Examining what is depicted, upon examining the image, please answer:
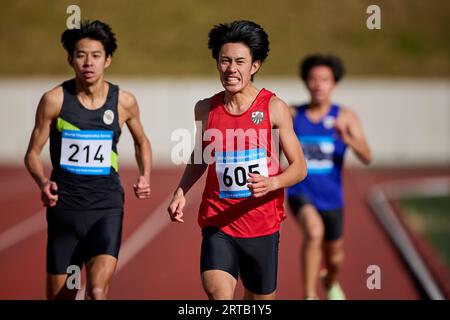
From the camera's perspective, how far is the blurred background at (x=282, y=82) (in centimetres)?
1239

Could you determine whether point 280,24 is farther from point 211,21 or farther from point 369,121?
point 369,121

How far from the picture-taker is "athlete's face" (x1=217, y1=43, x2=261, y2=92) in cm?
451

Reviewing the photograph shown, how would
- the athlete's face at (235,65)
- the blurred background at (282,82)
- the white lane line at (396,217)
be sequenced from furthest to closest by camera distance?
the blurred background at (282,82) < the white lane line at (396,217) < the athlete's face at (235,65)

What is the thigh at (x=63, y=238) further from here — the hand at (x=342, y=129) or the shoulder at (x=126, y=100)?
the hand at (x=342, y=129)

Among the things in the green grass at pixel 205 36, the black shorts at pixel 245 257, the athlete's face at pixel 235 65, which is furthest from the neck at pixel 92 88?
the green grass at pixel 205 36

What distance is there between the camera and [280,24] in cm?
2609

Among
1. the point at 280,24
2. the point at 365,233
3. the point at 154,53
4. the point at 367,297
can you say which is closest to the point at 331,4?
the point at 280,24

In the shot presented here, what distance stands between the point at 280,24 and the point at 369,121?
6.73m

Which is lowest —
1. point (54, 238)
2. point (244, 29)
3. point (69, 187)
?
point (54, 238)

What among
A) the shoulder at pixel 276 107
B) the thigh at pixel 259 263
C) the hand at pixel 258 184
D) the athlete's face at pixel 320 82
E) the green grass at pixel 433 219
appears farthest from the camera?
the green grass at pixel 433 219

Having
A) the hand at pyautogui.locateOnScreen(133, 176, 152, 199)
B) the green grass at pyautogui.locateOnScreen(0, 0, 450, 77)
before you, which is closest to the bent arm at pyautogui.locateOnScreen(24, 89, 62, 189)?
the hand at pyautogui.locateOnScreen(133, 176, 152, 199)

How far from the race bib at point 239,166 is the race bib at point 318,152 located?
7.77ft

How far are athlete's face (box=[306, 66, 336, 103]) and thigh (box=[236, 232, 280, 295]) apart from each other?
2.38 metres

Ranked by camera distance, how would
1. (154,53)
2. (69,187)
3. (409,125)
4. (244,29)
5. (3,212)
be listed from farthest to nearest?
(154,53) → (409,125) → (3,212) → (69,187) → (244,29)
